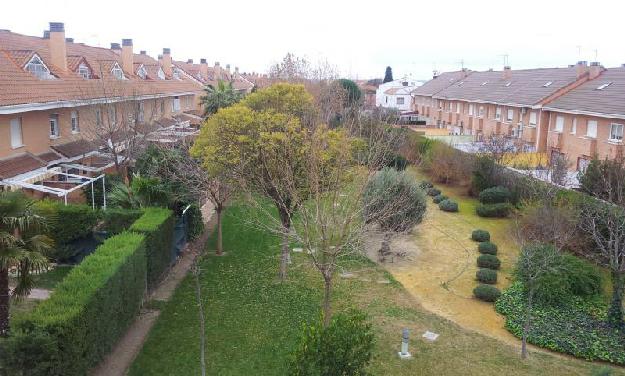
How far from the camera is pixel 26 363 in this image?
29.5 feet

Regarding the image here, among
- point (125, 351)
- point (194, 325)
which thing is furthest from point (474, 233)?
point (125, 351)

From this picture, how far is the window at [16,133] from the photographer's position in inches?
880

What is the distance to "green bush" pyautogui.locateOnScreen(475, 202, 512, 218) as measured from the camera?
28219 mm

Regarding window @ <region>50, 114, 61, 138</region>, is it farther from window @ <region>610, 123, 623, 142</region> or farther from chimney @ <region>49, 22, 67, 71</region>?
window @ <region>610, 123, 623, 142</region>

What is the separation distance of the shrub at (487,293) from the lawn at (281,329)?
2.18 meters

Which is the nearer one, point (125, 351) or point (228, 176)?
point (125, 351)

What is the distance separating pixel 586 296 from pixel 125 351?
14.0m

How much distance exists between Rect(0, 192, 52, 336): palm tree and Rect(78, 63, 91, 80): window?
75.3ft

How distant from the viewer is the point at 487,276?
62.2ft

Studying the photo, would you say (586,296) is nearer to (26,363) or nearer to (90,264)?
(90,264)

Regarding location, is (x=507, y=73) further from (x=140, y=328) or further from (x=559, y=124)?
(x=140, y=328)

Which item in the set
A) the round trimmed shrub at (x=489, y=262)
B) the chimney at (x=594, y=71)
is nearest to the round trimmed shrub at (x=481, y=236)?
the round trimmed shrub at (x=489, y=262)

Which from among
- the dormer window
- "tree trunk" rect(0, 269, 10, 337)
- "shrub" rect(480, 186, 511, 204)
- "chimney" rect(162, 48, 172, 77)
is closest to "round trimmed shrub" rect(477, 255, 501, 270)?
"shrub" rect(480, 186, 511, 204)

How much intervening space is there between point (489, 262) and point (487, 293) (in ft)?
9.98
